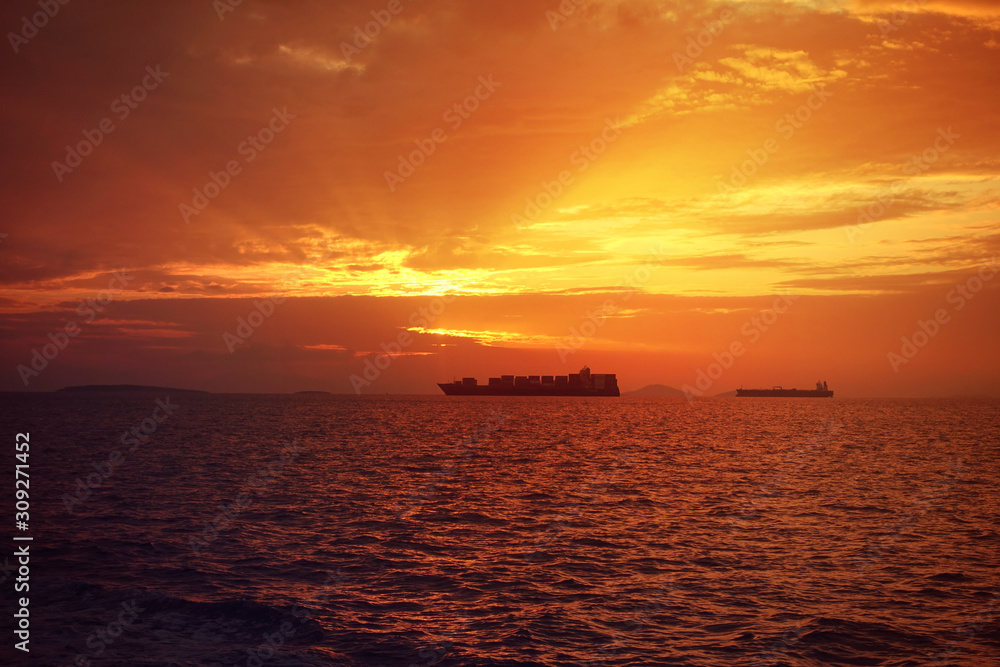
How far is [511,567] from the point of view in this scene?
1973 cm

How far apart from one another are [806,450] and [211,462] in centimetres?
5135

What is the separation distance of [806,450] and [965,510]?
99.2ft

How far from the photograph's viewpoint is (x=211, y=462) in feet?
157

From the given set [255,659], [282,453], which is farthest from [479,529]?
[282,453]

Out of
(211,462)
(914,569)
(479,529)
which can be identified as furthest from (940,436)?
(211,462)

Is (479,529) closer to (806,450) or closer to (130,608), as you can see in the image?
(130,608)

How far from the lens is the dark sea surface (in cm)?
1371

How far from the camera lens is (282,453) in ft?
181

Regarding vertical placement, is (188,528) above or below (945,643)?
below

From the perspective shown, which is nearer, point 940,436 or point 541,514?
point 541,514

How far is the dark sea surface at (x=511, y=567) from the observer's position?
45.0 feet

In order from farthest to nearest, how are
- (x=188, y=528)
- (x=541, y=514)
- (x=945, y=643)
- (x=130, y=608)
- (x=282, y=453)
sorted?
(x=282, y=453) → (x=541, y=514) → (x=188, y=528) → (x=130, y=608) → (x=945, y=643)

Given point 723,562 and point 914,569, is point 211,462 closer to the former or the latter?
point 723,562

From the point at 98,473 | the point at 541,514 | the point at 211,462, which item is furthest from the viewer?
the point at 211,462
